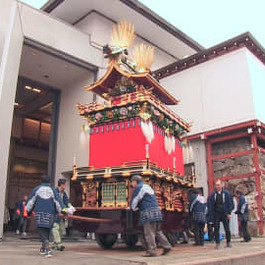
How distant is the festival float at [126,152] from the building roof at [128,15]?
5739 mm

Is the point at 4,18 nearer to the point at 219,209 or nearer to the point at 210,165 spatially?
the point at 219,209

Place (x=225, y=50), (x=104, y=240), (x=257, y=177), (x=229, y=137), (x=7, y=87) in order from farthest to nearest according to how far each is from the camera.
→ (x=225, y=50), (x=229, y=137), (x=257, y=177), (x=7, y=87), (x=104, y=240)

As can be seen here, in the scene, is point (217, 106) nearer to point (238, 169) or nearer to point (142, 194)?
point (238, 169)

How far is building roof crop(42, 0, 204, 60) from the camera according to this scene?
52.1 feet

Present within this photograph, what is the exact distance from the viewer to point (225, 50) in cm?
1534

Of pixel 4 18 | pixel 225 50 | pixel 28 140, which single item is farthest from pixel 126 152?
pixel 28 140

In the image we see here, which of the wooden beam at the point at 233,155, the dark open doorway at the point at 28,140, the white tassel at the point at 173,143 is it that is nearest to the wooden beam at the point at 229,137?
the wooden beam at the point at 233,155

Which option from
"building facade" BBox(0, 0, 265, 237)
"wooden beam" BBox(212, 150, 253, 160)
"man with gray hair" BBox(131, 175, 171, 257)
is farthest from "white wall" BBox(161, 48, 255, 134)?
"man with gray hair" BBox(131, 175, 171, 257)

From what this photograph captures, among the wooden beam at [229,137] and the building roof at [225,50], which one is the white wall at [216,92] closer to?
the building roof at [225,50]

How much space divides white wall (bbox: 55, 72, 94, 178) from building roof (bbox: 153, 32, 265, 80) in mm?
4024

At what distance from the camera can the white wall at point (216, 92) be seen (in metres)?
14.5

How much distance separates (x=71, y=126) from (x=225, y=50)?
8.74 meters

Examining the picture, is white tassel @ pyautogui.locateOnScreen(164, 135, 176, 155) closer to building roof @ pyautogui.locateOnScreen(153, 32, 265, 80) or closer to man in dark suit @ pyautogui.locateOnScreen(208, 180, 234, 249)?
man in dark suit @ pyautogui.locateOnScreen(208, 180, 234, 249)

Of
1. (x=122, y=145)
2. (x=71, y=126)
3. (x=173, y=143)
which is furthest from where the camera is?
(x=71, y=126)
